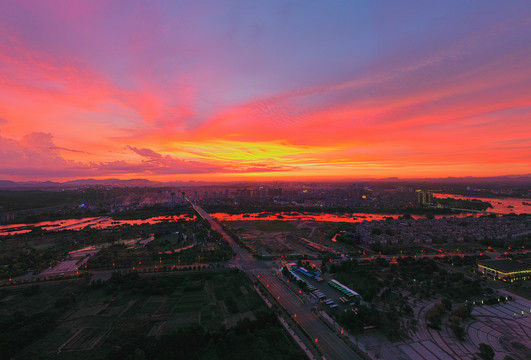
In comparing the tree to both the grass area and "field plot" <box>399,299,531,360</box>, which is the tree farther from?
the grass area

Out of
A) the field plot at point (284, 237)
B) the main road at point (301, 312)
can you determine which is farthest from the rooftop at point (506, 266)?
the main road at point (301, 312)

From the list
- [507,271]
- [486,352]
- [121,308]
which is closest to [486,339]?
[486,352]

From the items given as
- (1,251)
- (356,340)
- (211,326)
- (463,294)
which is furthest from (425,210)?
(1,251)

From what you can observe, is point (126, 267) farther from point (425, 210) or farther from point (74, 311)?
point (425, 210)

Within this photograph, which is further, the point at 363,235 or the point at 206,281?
the point at 363,235

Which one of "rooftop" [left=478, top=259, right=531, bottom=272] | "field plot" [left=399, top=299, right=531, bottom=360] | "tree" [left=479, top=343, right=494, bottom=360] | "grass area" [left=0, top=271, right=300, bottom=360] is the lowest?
"grass area" [left=0, top=271, right=300, bottom=360]

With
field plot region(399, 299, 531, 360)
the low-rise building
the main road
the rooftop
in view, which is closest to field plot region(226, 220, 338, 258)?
the main road
